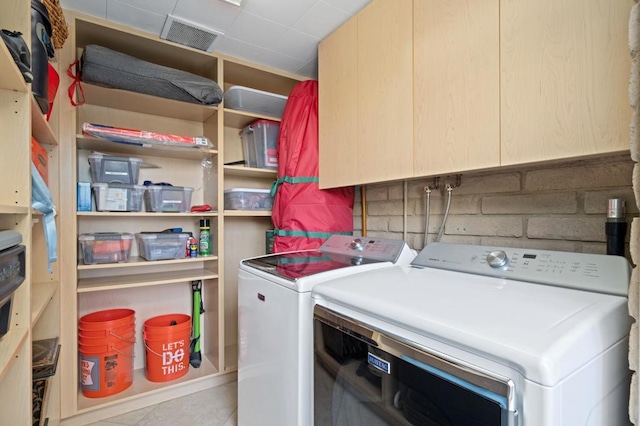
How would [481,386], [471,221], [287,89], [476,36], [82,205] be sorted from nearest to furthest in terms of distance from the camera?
[481,386] → [476,36] → [471,221] → [82,205] → [287,89]

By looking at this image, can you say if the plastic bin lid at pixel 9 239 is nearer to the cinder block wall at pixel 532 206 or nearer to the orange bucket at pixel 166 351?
the orange bucket at pixel 166 351

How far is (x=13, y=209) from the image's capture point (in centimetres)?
92

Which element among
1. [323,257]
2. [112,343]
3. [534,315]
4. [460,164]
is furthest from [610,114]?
[112,343]

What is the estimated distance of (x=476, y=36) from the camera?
115 cm

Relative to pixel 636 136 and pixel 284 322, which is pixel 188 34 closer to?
pixel 284 322

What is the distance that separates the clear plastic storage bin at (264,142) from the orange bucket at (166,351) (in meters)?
1.26

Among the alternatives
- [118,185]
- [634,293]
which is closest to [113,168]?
[118,185]

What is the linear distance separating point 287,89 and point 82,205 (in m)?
1.70

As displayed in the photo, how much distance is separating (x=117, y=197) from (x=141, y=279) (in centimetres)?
55

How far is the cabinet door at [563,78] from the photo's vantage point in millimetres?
843

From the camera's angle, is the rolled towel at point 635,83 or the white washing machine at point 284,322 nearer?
the rolled towel at point 635,83

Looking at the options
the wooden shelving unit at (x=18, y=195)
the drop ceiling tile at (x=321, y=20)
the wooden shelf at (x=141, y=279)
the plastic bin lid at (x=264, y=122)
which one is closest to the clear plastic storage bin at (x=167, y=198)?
the wooden shelf at (x=141, y=279)

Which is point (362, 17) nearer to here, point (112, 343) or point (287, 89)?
point (287, 89)

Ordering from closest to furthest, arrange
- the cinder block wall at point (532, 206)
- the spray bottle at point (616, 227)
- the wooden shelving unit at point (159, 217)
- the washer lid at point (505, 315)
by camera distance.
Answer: the washer lid at point (505, 315)
the spray bottle at point (616, 227)
the cinder block wall at point (532, 206)
the wooden shelving unit at point (159, 217)
